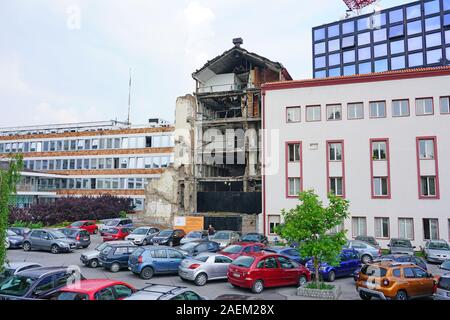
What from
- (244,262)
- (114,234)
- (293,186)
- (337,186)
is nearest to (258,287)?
(244,262)

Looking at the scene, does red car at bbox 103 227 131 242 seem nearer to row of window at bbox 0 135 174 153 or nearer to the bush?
the bush

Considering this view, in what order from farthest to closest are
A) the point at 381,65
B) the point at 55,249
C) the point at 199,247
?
the point at 381,65
the point at 55,249
the point at 199,247

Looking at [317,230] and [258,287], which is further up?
[317,230]

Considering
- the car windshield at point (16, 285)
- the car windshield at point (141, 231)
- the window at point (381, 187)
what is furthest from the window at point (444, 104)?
the car windshield at point (16, 285)

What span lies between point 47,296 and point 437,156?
28676 millimetres

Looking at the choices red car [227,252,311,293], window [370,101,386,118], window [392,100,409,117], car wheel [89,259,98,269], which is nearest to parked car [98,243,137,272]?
car wheel [89,259,98,269]

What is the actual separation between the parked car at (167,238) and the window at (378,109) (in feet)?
61.4

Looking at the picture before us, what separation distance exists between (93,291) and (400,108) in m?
28.5

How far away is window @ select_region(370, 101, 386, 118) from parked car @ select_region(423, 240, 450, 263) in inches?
431

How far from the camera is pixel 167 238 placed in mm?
25969

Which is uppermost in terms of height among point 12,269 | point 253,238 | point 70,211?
point 70,211

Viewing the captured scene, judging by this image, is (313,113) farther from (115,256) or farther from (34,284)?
(34,284)

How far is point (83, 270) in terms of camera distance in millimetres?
17859

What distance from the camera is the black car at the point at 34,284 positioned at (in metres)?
10.3
